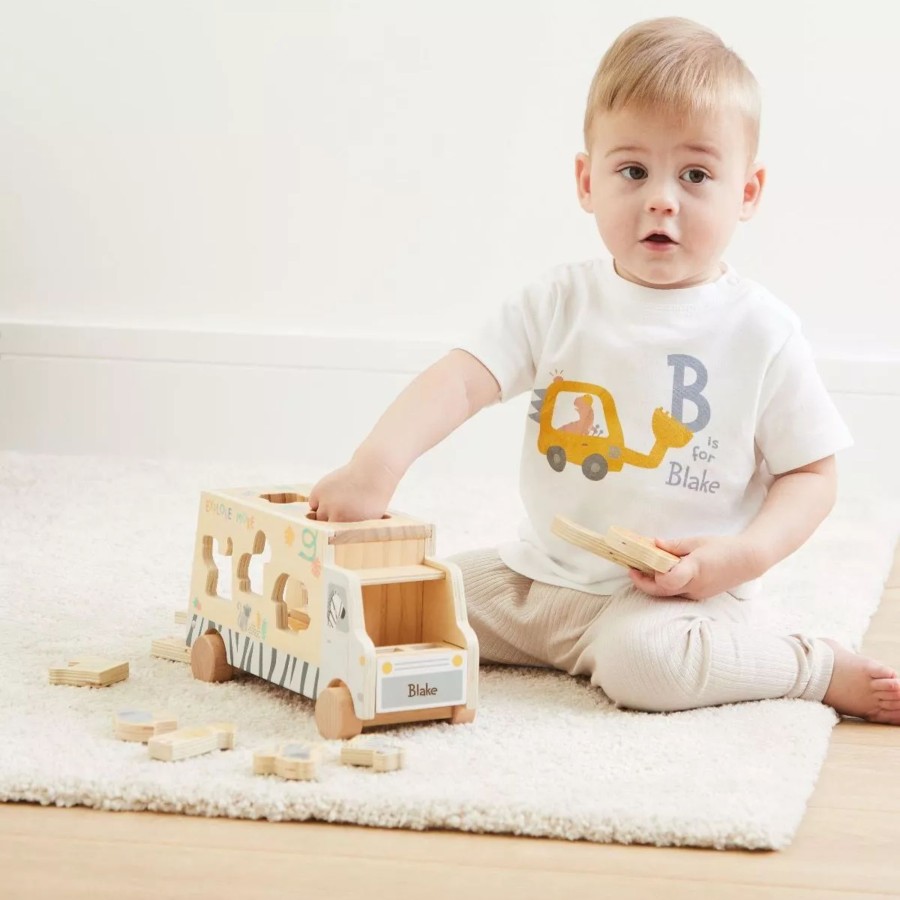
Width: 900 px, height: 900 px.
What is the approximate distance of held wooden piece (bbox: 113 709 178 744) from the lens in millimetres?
889

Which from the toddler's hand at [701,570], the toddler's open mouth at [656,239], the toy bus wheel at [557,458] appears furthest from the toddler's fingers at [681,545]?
the toddler's open mouth at [656,239]

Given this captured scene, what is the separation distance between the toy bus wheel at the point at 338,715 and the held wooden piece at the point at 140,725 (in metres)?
0.09

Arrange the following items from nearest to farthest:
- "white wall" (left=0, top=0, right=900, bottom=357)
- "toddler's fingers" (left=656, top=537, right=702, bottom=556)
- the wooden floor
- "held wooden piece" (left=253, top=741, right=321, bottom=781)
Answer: the wooden floor → "held wooden piece" (left=253, top=741, right=321, bottom=781) → "toddler's fingers" (left=656, top=537, right=702, bottom=556) → "white wall" (left=0, top=0, right=900, bottom=357)

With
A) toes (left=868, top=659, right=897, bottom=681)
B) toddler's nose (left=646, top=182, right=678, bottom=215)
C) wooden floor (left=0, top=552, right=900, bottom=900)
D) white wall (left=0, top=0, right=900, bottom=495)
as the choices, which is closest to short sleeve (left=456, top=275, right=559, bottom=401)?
toddler's nose (left=646, top=182, right=678, bottom=215)

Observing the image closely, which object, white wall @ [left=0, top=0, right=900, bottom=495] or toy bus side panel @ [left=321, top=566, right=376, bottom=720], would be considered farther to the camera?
white wall @ [left=0, top=0, right=900, bottom=495]

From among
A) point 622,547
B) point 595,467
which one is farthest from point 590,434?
point 622,547

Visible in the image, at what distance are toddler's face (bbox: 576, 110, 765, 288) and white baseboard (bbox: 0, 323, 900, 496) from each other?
3.41ft

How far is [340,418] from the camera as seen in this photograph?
7.09 feet

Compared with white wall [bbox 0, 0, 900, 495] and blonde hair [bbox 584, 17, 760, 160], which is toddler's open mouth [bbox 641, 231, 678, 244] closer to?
blonde hair [bbox 584, 17, 760, 160]

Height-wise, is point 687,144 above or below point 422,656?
above

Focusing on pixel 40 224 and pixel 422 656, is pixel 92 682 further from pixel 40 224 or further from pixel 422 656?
pixel 40 224

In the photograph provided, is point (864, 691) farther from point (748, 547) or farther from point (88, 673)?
point (88, 673)

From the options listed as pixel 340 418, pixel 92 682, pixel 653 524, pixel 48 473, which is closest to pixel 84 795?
pixel 92 682

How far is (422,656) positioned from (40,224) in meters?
1.49
